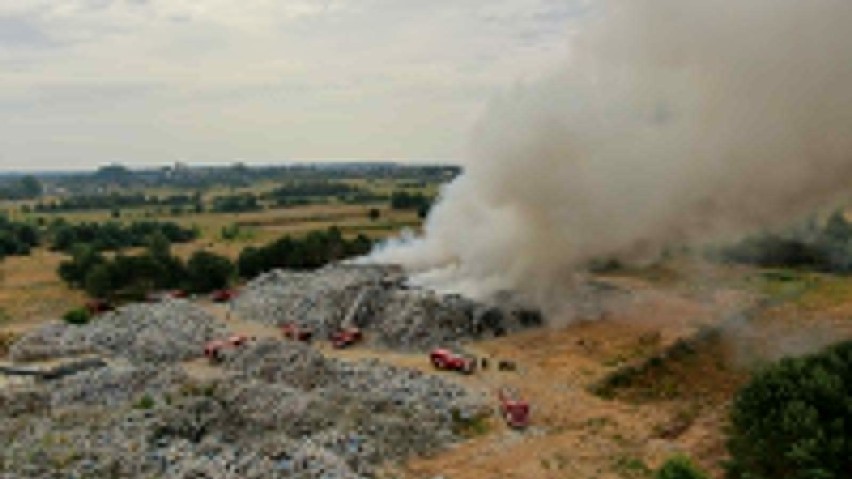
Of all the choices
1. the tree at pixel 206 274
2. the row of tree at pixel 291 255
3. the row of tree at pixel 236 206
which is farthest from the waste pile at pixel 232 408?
the row of tree at pixel 236 206

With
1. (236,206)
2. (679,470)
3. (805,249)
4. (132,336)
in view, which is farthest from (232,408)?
(236,206)

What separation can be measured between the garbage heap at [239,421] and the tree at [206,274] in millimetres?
19050

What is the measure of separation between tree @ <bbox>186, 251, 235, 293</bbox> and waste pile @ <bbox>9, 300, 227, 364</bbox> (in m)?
9.48

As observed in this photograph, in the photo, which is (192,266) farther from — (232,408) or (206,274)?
(232,408)

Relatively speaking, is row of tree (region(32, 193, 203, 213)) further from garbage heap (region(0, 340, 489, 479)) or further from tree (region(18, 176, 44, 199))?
garbage heap (region(0, 340, 489, 479))

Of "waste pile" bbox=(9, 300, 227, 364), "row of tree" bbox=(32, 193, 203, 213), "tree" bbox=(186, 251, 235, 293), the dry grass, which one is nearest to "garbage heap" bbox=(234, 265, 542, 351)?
"waste pile" bbox=(9, 300, 227, 364)

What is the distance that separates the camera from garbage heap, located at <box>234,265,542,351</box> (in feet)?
98.3

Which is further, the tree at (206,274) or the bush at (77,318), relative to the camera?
the tree at (206,274)

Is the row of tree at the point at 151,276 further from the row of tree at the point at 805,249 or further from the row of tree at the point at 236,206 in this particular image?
the row of tree at the point at 236,206

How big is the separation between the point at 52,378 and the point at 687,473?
2133cm

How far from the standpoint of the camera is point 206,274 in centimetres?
4412

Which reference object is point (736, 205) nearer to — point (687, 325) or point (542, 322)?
point (687, 325)

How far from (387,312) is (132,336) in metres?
10.2

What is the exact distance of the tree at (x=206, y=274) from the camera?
4412 cm
